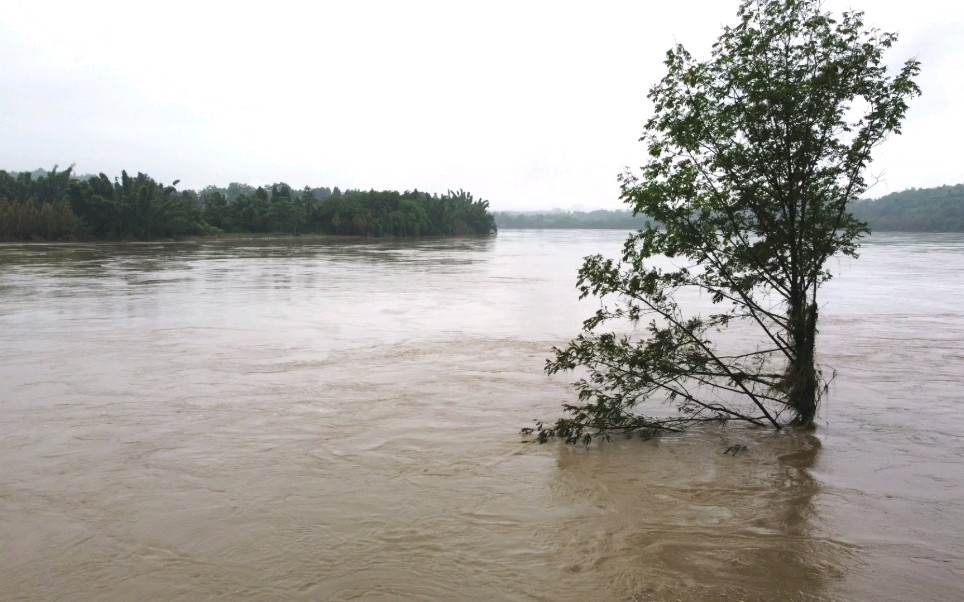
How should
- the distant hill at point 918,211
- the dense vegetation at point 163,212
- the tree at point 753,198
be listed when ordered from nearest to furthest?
1. the tree at point 753,198
2. the dense vegetation at point 163,212
3. the distant hill at point 918,211

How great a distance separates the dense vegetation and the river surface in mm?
43778

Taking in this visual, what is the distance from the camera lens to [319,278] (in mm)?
25953

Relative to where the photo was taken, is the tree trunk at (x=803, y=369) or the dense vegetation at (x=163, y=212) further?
the dense vegetation at (x=163, y=212)

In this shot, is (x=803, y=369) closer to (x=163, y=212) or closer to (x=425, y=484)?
(x=425, y=484)

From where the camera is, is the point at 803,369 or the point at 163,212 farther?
the point at 163,212

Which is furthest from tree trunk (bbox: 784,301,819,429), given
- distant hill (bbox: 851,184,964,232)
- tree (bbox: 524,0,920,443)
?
distant hill (bbox: 851,184,964,232)

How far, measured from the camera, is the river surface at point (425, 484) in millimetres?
4352

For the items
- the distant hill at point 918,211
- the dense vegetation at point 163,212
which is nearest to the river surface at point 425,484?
the dense vegetation at point 163,212

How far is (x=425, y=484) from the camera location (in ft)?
19.3

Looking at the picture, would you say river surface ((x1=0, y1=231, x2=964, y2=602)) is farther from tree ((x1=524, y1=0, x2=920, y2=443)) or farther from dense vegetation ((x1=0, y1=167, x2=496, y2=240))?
dense vegetation ((x1=0, y1=167, x2=496, y2=240))

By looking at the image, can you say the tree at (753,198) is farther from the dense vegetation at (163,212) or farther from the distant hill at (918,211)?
the distant hill at (918,211)

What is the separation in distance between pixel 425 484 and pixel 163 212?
2232 inches

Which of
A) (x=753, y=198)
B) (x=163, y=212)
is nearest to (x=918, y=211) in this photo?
(x=163, y=212)

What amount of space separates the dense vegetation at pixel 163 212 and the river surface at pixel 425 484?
1724 inches
